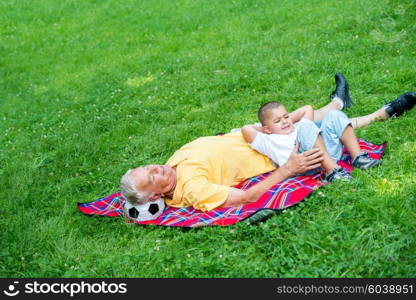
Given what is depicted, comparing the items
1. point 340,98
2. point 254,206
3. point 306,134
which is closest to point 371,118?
point 340,98

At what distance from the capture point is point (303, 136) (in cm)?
515

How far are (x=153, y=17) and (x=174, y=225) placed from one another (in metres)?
10.5

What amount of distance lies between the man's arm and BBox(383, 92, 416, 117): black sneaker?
1691mm

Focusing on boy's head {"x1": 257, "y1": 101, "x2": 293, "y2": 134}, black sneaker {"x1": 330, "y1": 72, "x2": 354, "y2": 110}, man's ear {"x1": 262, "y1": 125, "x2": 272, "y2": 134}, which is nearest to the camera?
boy's head {"x1": 257, "y1": 101, "x2": 293, "y2": 134}

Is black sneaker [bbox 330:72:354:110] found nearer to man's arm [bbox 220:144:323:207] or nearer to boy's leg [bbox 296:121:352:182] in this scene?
boy's leg [bbox 296:121:352:182]

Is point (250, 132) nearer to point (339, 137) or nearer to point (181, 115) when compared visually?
point (339, 137)

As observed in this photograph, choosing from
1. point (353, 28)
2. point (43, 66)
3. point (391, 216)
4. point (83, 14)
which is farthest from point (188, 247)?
point (83, 14)

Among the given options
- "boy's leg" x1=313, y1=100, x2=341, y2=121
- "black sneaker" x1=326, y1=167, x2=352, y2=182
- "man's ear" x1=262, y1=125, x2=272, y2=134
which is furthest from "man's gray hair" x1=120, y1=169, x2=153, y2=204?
"boy's leg" x1=313, y1=100, x2=341, y2=121

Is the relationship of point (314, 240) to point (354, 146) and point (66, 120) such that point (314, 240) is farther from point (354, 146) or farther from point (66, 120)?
point (66, 120)

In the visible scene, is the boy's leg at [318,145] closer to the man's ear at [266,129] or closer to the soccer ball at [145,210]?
the man's ear at [266,129]

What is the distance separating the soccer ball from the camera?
5117 millimetres

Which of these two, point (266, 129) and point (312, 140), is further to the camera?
point (266, 129)

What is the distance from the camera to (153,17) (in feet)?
46.8

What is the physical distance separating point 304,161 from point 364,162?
2.12 feet
